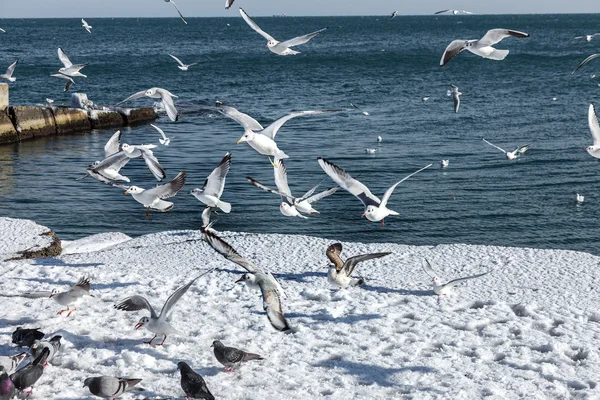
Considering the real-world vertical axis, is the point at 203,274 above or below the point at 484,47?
below

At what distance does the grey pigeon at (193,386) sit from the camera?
5555 millimetres

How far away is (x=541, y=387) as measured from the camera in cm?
604

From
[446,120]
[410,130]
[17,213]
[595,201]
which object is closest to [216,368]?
[17,213]

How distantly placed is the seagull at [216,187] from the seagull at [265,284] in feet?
4.13

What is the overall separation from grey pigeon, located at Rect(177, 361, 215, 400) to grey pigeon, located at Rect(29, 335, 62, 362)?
1167 mm

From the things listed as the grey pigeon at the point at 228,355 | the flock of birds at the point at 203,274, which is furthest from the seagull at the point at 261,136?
the grey pigeon at the point at 228,355

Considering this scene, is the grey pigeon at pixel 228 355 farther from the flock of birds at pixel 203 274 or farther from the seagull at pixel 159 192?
the seagull at pixel 159 192

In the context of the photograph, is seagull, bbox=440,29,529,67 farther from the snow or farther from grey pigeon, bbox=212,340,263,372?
grey pigeon, bbox=212,340,263,372

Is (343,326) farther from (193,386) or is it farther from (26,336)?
(26,336)

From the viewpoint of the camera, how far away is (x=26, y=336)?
6.50m

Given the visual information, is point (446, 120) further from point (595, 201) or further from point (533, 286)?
point (533, 286)

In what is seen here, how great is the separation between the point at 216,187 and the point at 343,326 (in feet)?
7.86

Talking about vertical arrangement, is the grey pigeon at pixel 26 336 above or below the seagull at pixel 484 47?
below

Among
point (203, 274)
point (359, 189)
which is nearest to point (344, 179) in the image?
point (359, 189)
